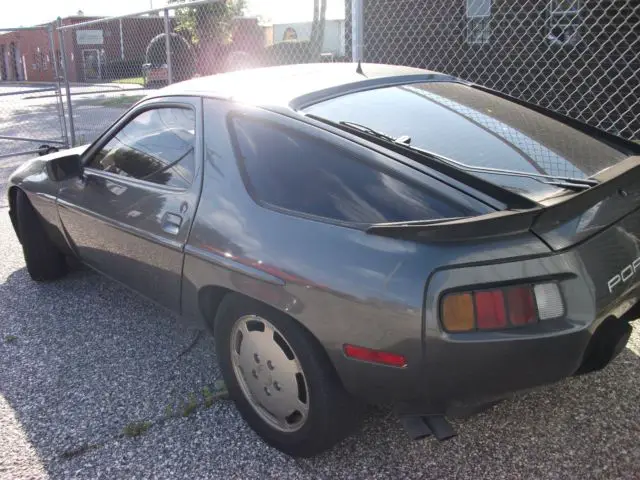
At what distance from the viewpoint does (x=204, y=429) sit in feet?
9.08

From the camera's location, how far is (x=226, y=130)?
9.19 ft

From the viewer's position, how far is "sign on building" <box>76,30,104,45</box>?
2792 centimetres

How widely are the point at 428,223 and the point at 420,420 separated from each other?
2.45 feet

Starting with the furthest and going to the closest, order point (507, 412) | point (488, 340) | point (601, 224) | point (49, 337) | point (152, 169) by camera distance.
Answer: point (49, 337) → point (152, 169) → point (507, 412) → point (601, 224) → point (488, 340)

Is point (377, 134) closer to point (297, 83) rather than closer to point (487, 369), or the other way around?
point (297, 83)

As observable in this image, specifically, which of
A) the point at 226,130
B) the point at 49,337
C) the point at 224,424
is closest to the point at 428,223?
the point at 226,130

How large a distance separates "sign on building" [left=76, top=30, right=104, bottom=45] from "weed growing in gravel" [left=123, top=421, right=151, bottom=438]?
28.3 meters

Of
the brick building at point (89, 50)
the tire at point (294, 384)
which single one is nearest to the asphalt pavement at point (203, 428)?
the tire at point (294, 384)

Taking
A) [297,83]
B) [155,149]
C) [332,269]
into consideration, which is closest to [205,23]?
[155,149]

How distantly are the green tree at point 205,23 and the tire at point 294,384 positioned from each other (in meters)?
12.9

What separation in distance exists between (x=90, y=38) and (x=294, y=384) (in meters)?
30.4

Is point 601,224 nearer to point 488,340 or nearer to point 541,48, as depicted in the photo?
point 488,340

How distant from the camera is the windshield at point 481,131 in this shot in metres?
2.48

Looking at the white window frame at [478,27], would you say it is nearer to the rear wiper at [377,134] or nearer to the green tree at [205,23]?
the green tree at [205,23]
